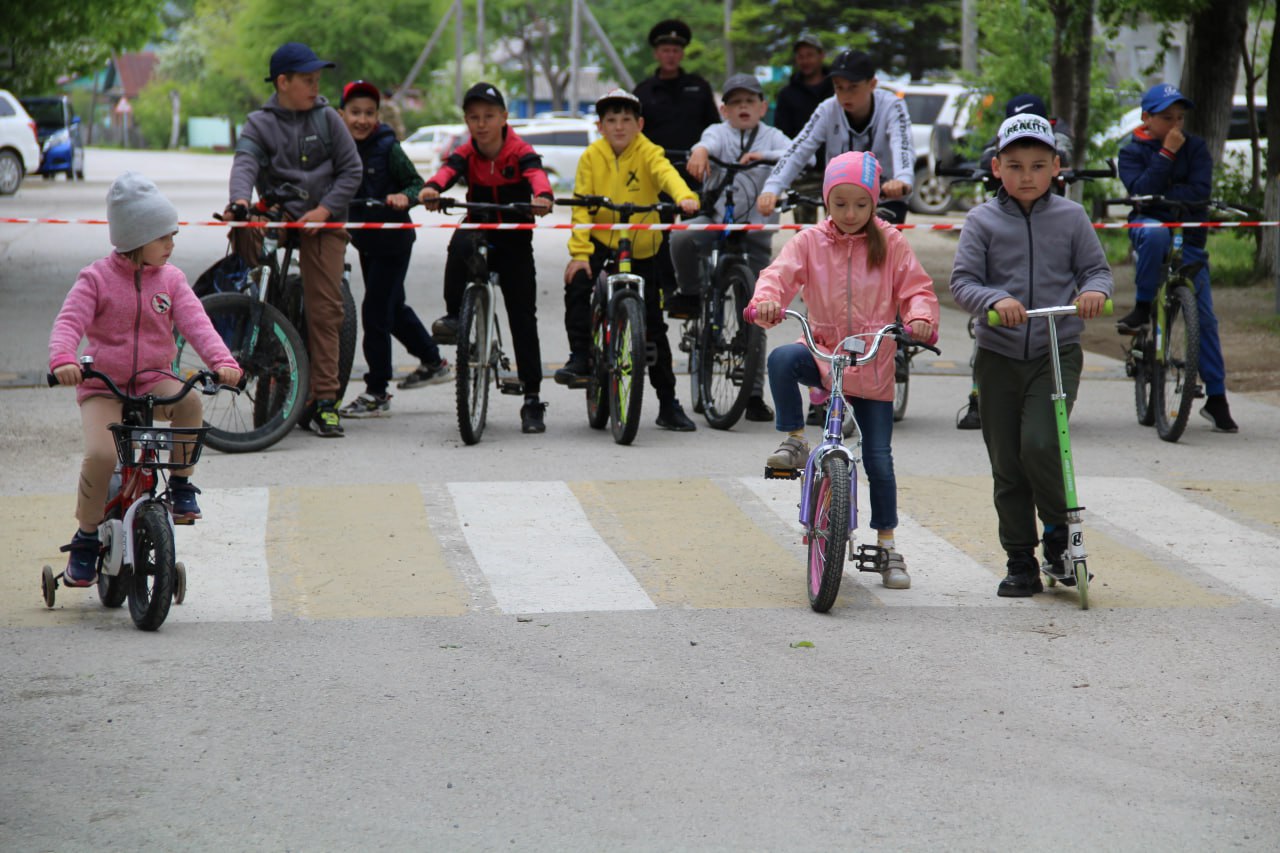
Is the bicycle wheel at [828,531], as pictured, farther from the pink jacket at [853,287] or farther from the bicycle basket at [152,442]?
the bicycle basket at [152,442]

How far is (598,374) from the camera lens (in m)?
10.7

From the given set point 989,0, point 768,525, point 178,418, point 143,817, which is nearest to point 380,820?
point 143,817

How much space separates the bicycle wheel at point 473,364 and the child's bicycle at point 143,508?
11.7 feet

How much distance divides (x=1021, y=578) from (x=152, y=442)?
3.19 m

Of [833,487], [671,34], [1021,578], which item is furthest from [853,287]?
[671,34]

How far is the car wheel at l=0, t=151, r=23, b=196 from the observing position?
35.6 meters

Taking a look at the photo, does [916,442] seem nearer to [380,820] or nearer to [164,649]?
[164,649]

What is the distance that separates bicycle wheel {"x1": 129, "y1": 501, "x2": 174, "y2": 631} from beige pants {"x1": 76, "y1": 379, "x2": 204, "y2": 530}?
0.26 meters

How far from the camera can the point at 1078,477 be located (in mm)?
9602

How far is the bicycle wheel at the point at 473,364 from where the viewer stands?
10117 mm

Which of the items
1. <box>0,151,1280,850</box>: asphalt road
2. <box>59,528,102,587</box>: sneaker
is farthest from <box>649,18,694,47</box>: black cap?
<box>59,528,102,587</box>: sneaker

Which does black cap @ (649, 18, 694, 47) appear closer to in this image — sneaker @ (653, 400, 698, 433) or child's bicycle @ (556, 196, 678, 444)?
child's bicycle @ (556, 196, 678, 444)

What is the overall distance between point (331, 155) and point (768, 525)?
3518 mm

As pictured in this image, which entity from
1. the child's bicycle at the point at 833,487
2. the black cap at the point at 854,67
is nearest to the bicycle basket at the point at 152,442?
the child's bicycle at the point at 833,487
